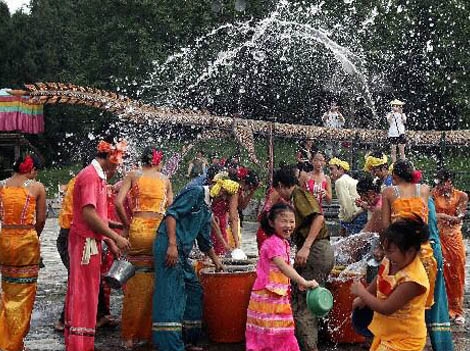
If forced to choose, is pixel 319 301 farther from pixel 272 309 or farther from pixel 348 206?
pixel 348 206

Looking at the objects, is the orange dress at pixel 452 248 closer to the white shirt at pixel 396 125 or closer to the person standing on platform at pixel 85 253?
the person standing on platform at pixel 85 253

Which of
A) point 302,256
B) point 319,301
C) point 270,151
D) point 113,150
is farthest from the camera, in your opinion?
point 270,151

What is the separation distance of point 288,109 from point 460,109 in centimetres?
941

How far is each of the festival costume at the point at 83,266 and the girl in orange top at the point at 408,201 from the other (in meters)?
2.36

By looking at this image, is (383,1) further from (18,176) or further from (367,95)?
(18,176)

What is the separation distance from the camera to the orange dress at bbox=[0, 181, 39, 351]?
263 inches

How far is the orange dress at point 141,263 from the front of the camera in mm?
6770

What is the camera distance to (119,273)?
6.23 metres

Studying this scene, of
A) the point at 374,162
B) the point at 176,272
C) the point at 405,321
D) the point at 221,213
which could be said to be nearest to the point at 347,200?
the point at 374,162

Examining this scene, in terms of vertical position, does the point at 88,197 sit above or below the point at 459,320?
above

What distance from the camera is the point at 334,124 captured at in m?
20.6

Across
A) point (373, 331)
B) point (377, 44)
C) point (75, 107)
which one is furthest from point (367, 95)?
point (373, 331)

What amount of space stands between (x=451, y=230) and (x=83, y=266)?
171 inches

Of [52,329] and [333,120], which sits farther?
[333,120]
